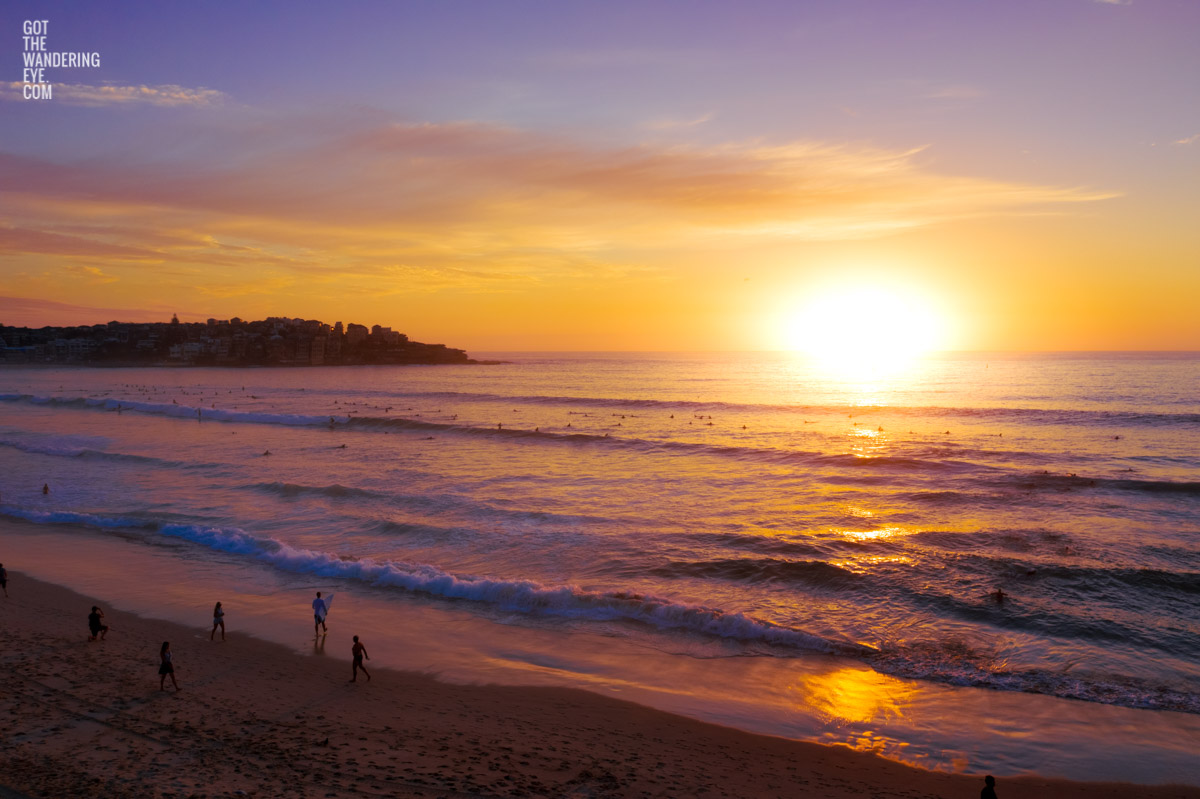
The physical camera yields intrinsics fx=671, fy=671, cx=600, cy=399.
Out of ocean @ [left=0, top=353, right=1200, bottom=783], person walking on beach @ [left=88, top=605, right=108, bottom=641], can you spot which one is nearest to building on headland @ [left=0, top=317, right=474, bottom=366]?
ocean @ [left=0, top=353, right=1200, bottom=783]

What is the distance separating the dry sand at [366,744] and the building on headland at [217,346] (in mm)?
169584

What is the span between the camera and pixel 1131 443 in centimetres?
4334

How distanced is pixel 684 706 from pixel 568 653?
11.8ft

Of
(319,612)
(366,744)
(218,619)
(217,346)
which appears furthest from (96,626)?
(217,346)

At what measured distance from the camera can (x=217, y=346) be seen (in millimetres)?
169500

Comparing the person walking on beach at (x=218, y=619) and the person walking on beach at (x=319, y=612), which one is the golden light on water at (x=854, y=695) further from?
the person walking on beach at (x=218, y=619)

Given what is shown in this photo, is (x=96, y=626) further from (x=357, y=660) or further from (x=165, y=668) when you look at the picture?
(x=357, y=660)

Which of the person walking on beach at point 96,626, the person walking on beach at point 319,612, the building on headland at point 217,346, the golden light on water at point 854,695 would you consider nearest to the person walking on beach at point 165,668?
the person walking on beach at point 319,612

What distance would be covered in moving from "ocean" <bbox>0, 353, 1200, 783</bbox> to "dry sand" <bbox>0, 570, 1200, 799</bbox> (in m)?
0.93

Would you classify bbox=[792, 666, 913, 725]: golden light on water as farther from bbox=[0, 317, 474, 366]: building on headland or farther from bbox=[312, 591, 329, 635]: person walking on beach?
bbox=[0, 317, 474, 366]: building on headland

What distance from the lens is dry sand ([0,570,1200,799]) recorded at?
986 centimetres

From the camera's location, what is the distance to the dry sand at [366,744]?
986 cm

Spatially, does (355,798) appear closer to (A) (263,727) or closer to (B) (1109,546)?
(A) (263,727)

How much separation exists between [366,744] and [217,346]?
18450 centimetres
